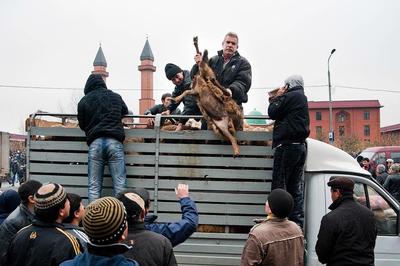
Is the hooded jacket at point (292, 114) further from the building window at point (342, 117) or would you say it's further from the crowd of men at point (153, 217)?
the building window at point (342, 117)

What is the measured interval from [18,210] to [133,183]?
1238 millimetres

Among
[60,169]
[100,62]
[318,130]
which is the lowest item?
[60,169]

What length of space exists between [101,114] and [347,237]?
2829mm

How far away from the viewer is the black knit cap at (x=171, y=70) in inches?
240

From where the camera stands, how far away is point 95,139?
471 centimetres

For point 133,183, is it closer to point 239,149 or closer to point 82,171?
point 82,171

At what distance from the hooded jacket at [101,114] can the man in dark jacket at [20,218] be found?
0.99m

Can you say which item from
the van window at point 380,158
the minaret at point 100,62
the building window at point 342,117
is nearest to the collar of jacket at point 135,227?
the van window at point 380,158

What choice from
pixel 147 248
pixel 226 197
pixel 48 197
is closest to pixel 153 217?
pixel 147 248

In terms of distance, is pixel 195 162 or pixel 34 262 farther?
pixel 195 162

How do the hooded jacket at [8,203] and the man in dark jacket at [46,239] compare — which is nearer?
the man in dark jacket at [46,239]

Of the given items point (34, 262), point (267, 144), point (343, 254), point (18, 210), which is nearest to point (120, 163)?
point (18, 210)

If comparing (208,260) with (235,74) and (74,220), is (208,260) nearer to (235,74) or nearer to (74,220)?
(74,220)

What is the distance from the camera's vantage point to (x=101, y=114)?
4.82m
